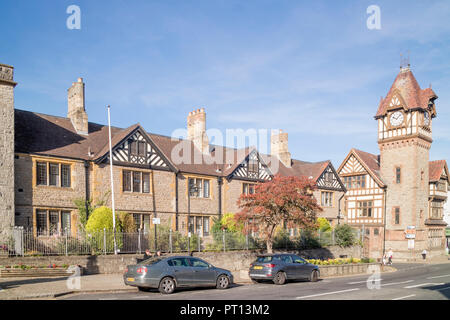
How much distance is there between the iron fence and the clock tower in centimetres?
2200

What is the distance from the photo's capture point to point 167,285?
616 inches

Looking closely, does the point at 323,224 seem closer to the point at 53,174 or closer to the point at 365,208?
the point at 365,208

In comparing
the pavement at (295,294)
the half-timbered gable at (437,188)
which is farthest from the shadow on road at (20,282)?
the half-timbered gable at (437,188)

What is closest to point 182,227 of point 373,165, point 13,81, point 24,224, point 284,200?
point 284,200

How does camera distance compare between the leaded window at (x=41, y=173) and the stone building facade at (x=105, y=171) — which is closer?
the stone building facade at (x=105, y=171)

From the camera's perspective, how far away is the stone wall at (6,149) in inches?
856

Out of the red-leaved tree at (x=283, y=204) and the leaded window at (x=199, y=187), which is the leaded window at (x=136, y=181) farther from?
the red-leaved tree at (x=283, y=204)

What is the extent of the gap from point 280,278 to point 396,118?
33.2m

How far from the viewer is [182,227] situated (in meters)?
30.2

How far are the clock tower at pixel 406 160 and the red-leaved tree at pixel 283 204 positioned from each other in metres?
23.1

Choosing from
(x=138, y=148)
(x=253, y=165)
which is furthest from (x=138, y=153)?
(x=253, y=165)

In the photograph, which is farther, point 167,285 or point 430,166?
point 430,166

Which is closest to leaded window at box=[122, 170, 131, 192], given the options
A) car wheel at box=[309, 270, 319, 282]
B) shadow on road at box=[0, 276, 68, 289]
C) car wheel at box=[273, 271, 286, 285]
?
shadow on road at box=[0, 276, 68, 289]

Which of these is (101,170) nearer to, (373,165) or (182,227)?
(182,227)
